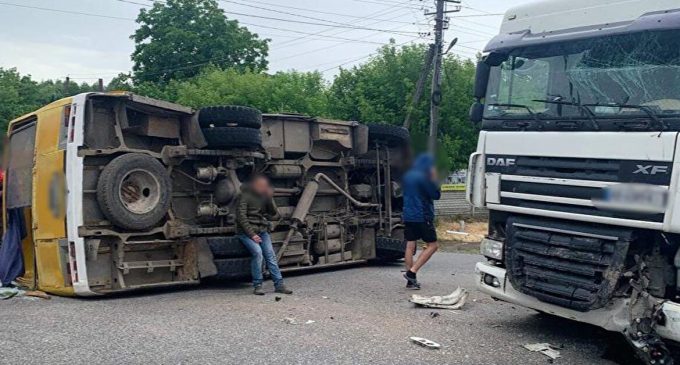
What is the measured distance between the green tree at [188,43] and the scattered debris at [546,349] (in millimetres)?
31635

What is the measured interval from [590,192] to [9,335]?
5033 millimetres

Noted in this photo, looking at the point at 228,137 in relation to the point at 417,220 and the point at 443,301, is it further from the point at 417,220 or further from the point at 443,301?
the point at 443,301

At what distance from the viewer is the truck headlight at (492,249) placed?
6070mm

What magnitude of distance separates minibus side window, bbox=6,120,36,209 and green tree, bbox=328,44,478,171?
12566 mm

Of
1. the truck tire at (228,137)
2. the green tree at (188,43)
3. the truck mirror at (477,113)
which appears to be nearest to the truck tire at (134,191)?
the truck tire at (228,137)

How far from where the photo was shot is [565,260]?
5316 millimetres

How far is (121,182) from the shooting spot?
7426mm

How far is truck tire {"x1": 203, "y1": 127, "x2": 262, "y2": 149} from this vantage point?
8078 millimetres

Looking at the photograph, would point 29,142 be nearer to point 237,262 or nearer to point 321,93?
point 237,262

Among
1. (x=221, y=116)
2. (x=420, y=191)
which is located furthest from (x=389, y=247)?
(x=221, y=116)

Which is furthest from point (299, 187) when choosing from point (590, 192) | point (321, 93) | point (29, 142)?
point (321, 93)

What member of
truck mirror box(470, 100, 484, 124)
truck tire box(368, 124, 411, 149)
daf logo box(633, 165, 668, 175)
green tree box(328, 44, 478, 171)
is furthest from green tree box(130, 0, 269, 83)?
daf logo box(633, 165, 668, 175)

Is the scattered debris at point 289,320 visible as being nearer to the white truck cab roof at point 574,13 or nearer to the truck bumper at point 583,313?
the truck bumper at point 583,313

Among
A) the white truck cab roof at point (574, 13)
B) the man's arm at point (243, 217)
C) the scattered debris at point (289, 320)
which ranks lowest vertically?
the scattered debris at point (289, 320)
